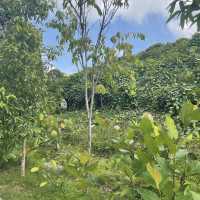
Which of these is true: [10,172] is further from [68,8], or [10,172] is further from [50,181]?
[68,8]

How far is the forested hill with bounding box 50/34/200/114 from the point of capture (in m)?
17.0

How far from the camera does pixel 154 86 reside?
1952 centimetres

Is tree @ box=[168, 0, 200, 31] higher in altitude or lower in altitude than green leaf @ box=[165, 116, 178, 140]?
higher

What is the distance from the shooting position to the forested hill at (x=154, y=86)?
17.0 meters

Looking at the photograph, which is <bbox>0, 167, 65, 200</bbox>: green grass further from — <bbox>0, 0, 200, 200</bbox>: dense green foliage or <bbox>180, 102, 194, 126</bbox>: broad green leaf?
<bbox>180, 102, 194, 126</bbox>: broad green leaf

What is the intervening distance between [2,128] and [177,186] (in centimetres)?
822

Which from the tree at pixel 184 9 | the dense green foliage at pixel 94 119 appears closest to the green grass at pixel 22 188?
the dense green foliage at pixel 94 119

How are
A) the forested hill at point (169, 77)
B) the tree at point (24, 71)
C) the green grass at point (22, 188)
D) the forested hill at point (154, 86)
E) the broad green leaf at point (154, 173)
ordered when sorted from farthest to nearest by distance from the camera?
the forested hill at point (154, 86) → the forested hill at point (169, 77) → the tree at point (24, 71) → the green grass at point (22, 188) → the broad green leaf at point (154, 173)

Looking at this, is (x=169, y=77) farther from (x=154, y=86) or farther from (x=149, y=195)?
(x=149, y=195)

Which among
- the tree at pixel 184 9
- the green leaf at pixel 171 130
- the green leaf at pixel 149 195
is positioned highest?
the tree at pixel 184 9

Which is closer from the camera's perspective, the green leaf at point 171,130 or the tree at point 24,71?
the green leaf at point 171,130

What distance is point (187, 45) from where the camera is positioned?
24.4m

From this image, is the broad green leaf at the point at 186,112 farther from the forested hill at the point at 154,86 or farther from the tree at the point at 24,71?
the forested hill at the point at 154,86

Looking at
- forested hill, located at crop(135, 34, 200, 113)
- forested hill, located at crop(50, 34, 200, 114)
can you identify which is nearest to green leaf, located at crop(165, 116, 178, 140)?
forested hill, located at crop(135, 34, 200, 113)
